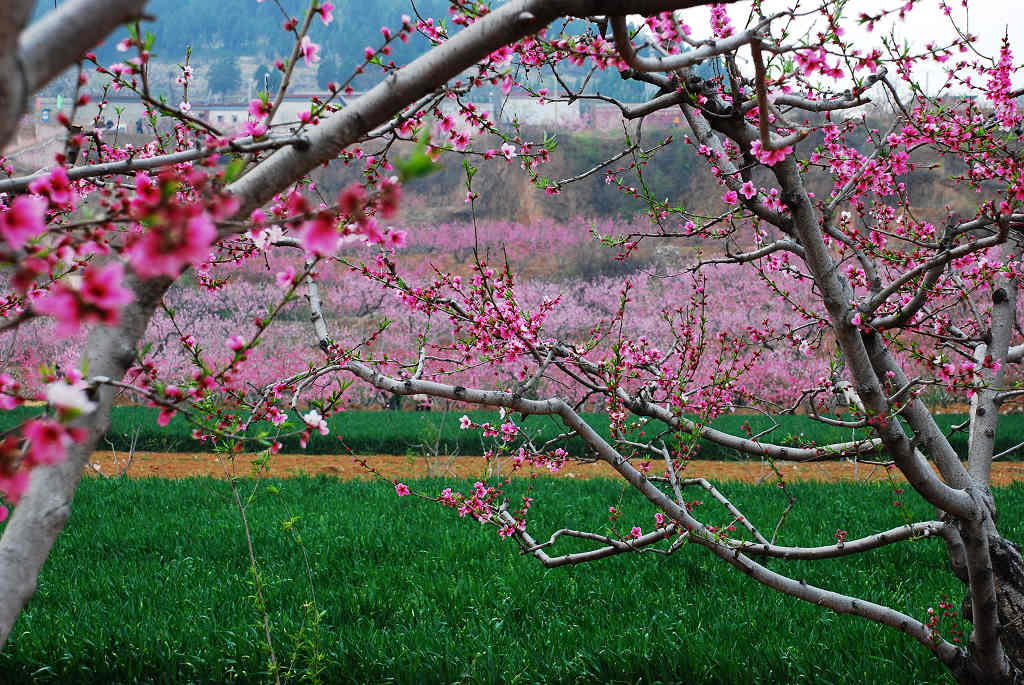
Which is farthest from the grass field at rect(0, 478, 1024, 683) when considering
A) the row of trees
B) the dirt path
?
the dirt path

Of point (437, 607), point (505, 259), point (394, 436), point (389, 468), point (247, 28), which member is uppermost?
point (247, 28)

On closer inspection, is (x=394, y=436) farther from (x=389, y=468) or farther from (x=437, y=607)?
(x=437, y=607)

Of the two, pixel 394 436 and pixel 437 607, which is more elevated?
pixel 394 436

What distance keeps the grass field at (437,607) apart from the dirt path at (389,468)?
16.5 ft

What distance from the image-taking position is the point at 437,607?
166 inches

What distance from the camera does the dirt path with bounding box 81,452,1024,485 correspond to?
1175 cm

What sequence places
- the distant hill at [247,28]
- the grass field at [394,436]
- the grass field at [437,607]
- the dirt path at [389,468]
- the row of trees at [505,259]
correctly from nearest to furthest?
the row of trees at [505,259] → the grass field at [437,607] → the dirt path at [389,468] → the grass field at [394,436] → the distant hill at [247,28]

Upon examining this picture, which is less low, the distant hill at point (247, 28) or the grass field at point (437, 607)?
the distant hill at point (247, 28)

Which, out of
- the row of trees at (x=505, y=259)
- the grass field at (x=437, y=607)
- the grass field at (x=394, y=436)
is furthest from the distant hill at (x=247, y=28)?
the row of trees at (x=505, y=259)

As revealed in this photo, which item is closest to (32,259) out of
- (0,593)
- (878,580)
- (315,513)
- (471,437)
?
(0,593)

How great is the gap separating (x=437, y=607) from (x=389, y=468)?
8.26 metres

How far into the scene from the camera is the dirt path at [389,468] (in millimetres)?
11750

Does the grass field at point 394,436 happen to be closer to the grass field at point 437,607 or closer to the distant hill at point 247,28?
the grass field at point 437,607

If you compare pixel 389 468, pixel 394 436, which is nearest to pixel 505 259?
pixel 389 468
